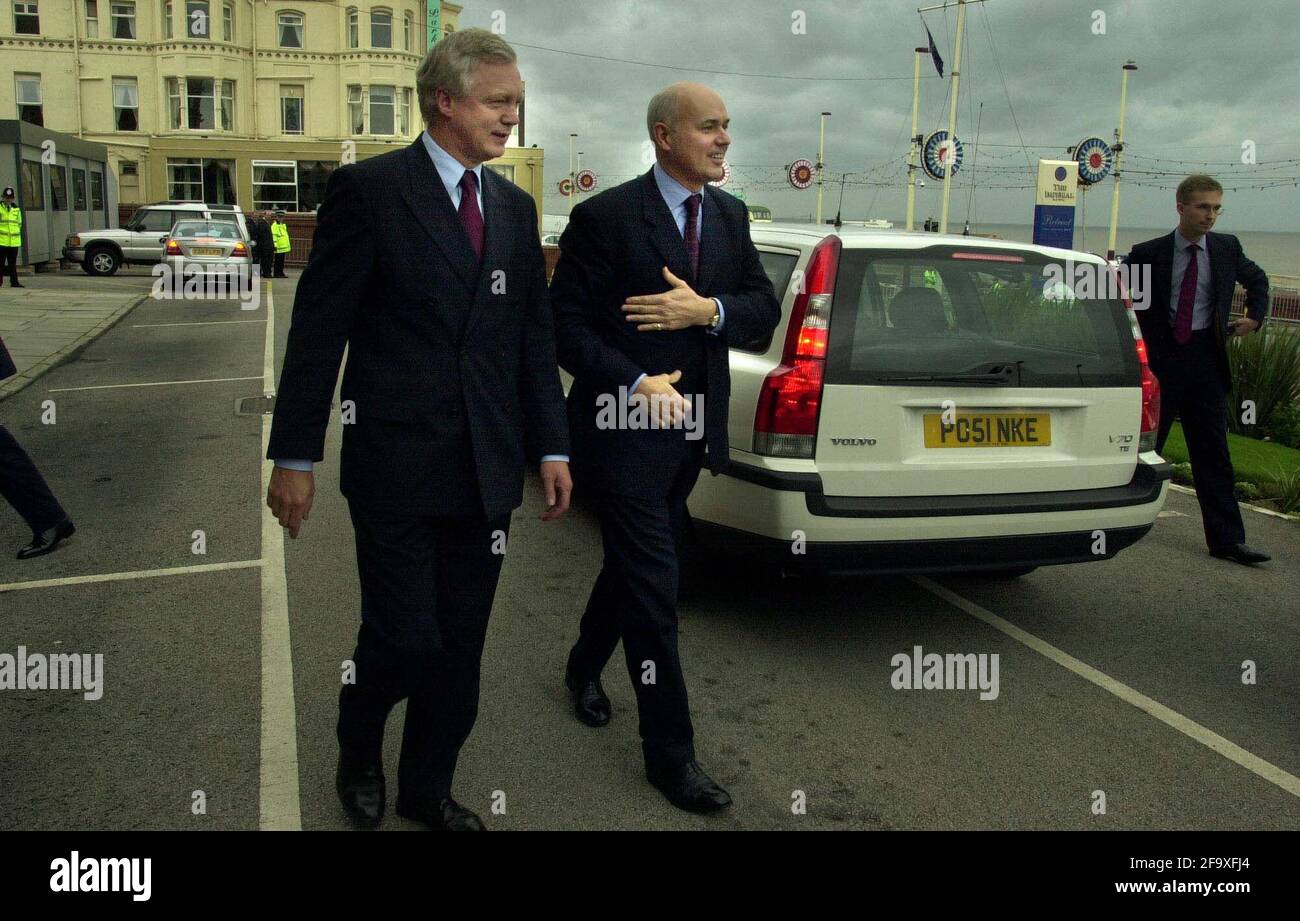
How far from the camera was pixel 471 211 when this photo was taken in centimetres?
311

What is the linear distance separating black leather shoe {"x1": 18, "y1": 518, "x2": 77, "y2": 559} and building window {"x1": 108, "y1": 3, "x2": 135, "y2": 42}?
5275cm

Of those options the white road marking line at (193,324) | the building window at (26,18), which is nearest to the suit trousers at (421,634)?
the white road marking line at (193,324)

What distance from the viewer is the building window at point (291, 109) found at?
54188mm

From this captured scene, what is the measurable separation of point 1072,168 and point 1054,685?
17039 millimetres

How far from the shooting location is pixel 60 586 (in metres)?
5.68

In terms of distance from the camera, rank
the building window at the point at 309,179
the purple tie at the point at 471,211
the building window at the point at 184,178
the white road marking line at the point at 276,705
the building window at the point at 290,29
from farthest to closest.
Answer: the building window at the point at 290,29 → the building window at the point at 309,179 → the building window at the point at 184,178 → the white road marking line at the point at 276,705 → the purple tie at the point at 471,211

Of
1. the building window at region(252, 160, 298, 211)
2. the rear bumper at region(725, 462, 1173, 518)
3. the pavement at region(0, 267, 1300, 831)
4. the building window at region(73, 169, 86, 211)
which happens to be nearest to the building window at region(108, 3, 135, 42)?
the building window at region(252, 160, 298, 211)

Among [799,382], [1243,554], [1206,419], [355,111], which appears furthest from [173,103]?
[799,382]

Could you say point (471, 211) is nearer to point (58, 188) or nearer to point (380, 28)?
point (58, 188)

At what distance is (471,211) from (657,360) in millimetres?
778

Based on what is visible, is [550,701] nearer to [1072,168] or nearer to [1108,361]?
[1108,361]

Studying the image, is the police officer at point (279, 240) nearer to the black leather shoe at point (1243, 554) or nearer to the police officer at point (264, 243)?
the police officer at point (264, 243)

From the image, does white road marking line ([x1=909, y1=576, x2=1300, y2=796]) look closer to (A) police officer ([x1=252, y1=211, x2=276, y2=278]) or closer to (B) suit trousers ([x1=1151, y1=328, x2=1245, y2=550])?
(B) suit trousers ([x1=1151, y1=328, x2=1245, y2=550])

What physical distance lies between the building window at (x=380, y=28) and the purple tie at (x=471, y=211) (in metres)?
55.4
